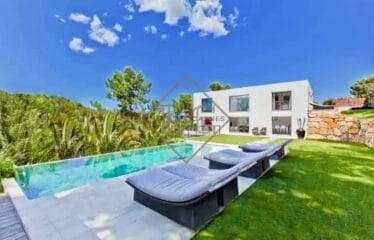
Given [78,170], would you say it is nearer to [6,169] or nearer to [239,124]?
[6,169]

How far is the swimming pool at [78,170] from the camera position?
5.94 meters

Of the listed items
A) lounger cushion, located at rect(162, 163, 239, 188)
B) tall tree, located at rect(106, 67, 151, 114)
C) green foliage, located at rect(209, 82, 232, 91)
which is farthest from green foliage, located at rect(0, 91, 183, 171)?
green foliage, located at rect(209, 82, 232, 91)

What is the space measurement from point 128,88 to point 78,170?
1542 cm

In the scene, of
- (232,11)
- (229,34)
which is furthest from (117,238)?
(229,34)

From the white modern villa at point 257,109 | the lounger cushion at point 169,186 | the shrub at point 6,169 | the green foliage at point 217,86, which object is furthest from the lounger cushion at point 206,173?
the green foliage at point 217,86

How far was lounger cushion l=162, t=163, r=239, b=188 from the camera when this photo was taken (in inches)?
136

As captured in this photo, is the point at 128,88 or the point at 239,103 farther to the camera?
the point at 128,88

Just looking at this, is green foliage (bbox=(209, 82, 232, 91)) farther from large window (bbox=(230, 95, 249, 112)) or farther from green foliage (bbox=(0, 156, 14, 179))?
green foliage (bbox=(0, 156, 14, 179))

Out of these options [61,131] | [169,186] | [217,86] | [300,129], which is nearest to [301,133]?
[300,129]

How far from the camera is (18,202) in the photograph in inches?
165

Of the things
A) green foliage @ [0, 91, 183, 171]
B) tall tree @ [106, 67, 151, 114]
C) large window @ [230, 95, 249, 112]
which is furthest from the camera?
tall tree @ [106, 67, 151, 114]

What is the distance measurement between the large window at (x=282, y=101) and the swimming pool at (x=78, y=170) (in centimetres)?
1219

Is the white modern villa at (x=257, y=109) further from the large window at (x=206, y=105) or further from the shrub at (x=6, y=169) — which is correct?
the shrub at (x=6, y=169)

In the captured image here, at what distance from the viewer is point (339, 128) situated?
14.6 meters
